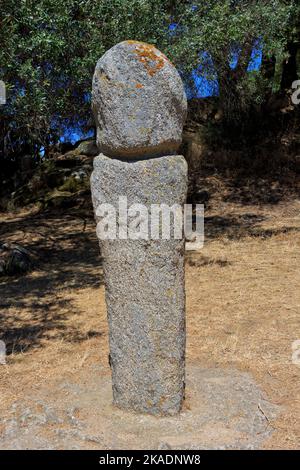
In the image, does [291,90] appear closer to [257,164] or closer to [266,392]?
[257,164]

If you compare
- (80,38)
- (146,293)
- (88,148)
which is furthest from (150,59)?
(88,148)

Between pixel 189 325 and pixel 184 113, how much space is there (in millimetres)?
2945

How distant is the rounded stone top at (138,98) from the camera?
3562mm

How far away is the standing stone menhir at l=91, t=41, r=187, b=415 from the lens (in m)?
3.58

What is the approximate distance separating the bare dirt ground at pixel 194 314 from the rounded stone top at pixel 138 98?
2.05m

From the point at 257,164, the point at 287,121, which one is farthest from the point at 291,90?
the point at 257,164

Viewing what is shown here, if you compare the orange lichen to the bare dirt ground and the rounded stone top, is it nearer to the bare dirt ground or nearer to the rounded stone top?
the rounded stone top

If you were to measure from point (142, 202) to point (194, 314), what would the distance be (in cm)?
304

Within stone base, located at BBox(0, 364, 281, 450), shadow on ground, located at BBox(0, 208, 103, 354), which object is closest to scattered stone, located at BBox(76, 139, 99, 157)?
shadow on ground, located at BBox(0, 208, 103, 354)

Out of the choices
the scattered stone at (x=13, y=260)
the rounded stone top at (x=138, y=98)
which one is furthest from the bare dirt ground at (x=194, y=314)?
the rounded stone top at (x=138, y=98)

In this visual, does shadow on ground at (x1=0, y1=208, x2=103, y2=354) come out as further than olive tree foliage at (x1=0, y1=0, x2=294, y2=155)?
No

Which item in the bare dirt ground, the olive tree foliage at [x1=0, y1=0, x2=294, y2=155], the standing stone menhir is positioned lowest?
the bare dirt ground

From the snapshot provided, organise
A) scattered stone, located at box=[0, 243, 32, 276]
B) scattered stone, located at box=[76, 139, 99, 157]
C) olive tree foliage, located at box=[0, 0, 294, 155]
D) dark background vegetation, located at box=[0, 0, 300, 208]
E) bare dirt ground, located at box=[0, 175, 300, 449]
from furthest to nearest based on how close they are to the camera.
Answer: scattered stone, located at box=[76, 139, 99, 157]
scattered stone, located at box=[0, 243, 32, 276]
dark background vegetation, located at box=[0, 0, 300, 208]
olive tree foliage, located at box=[0, 0, 294, 155]
bare dirt ground, located at box=[0, 175, 300, 449]

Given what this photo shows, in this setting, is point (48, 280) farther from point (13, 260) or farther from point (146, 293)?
point (146, 293)
